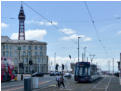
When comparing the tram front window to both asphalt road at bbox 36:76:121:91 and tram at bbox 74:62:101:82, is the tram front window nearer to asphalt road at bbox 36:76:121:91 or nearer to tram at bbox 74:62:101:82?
tram at bbox 74:62:101:82

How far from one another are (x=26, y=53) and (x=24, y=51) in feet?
3.61

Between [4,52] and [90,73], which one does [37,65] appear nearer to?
[4,52]

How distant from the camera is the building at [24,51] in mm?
113056

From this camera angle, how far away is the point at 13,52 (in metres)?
115

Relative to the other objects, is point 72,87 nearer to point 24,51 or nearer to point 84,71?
point 84,71

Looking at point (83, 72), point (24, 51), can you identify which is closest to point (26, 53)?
point (24, 51)

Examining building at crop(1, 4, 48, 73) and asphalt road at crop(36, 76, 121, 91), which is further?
building at crop(1, 4, 48, 73)

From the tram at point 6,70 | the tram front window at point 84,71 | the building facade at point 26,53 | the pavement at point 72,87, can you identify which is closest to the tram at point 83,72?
the tram front window at point 84,71

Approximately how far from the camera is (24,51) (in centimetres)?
11419

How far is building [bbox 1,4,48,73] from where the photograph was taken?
113056 millimetres

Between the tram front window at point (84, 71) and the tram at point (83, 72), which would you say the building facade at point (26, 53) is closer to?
the tram at point (83, 72)

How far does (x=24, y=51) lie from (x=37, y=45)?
6.79m

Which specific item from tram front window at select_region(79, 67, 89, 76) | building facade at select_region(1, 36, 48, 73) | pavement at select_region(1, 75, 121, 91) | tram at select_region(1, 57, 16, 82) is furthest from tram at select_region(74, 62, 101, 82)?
building facade at select_region(1, 36, 48, 73)

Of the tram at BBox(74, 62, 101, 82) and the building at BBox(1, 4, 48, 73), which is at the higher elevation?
the building at BBox(1, 4, 48, 73)
